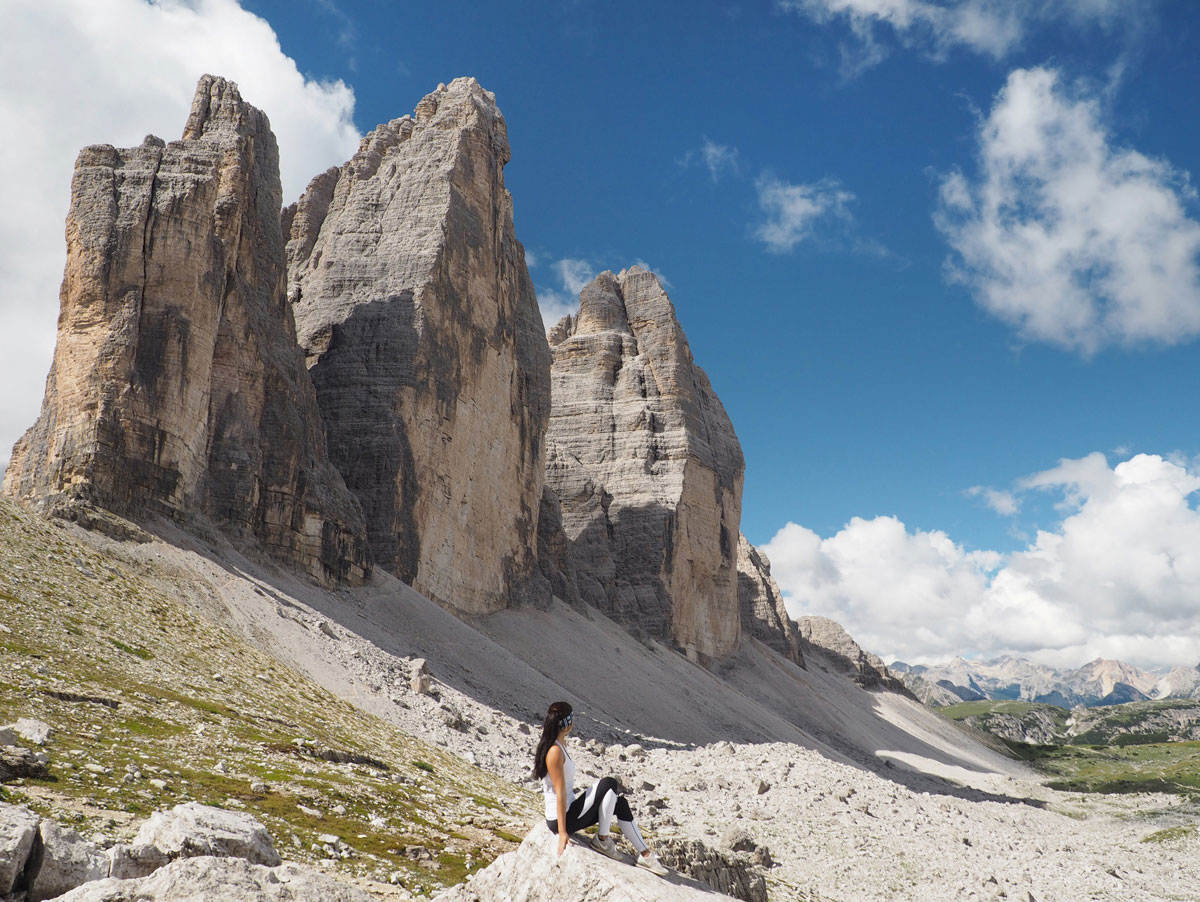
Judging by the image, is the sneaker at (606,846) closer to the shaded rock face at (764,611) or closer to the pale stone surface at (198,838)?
the pale stone surface at (198,838)

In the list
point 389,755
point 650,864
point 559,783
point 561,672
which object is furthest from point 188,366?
point 650,864

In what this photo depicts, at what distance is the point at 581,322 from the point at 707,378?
16.8m

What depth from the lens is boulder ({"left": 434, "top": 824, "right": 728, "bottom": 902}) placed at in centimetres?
930

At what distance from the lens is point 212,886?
28.1 feet

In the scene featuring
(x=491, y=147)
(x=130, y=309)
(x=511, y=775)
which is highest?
(x=491, y=147)

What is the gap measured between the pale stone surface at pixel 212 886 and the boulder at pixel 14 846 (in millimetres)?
1160

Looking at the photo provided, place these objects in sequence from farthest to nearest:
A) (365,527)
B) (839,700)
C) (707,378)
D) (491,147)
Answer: (707,378)
(839,700)
(491,147)
(365,527)

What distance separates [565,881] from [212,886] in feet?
11.1

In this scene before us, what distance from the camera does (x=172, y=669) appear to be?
2633cm

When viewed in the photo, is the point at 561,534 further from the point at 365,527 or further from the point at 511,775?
the point at 511,775

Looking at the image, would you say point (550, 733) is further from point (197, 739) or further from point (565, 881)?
point (197, 739)

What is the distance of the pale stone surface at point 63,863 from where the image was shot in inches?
358

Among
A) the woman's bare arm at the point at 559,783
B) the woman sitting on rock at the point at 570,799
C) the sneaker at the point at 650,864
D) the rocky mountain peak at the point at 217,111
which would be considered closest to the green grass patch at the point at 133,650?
the woman sitting on rock at the point at 570,799

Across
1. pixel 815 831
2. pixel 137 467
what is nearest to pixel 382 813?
pixel 815 831
